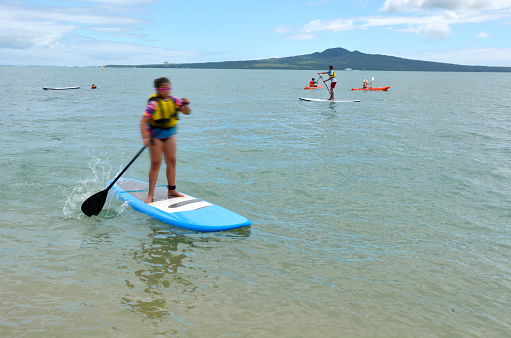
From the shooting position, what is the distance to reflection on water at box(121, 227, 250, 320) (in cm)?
467

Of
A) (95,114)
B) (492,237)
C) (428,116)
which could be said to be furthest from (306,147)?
Result: (95,114)

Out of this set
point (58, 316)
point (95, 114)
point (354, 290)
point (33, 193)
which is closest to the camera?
point (58, 316)

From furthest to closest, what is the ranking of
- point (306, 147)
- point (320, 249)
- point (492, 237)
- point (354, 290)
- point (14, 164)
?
1. point (306, 147)
2. point (14, 164)
3. point (492, 237)
4. point (320, 249)
5. point (354, 290)

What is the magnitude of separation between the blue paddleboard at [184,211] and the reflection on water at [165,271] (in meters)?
0.17

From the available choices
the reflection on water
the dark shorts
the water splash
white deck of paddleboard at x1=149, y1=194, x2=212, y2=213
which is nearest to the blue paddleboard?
white deck of paddleboard at x1=149, y1=194, x2=212, y2=213

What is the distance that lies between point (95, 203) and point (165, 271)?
114 inches

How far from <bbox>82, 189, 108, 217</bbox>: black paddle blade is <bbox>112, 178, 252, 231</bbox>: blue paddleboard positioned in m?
0.59

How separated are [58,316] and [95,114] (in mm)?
21955

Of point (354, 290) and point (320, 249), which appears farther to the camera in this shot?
point (320, 249)

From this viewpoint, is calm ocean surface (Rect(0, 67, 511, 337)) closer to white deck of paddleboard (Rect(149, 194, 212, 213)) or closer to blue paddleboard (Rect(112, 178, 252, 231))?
blue paddleboard (Rect(112, 178, 252, 231))

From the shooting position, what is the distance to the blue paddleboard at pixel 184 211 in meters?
6.80

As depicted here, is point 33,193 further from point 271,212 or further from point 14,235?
point 271,212

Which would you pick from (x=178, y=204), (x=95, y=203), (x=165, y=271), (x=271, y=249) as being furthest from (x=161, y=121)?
(x=271, y=249)

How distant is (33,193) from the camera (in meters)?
8.80
